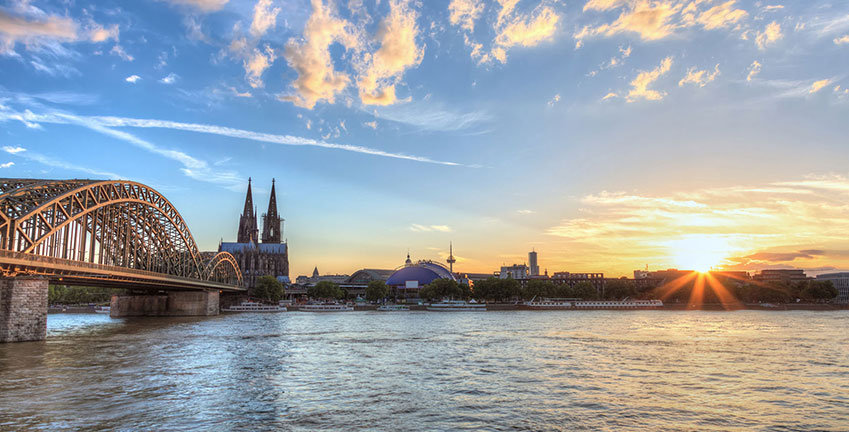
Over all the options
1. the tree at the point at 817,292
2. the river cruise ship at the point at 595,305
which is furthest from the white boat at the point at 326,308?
the tree at the point at 817,292

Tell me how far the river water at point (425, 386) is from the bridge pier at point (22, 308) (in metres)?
2.04

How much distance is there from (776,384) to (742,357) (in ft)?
45.9

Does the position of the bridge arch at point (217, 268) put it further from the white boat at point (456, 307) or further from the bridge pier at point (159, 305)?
the white boat at point (456, 307)

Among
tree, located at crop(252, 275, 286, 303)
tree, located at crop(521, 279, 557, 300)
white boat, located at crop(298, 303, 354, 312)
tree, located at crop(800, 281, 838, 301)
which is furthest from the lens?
tree, located at crop(521, 279, 557, 300)

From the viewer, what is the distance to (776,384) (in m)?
33.2

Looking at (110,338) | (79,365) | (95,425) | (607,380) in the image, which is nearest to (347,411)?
(95,425)

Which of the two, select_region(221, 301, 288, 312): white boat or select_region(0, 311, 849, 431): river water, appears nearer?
select_region(0, 311, 849, 431): river water

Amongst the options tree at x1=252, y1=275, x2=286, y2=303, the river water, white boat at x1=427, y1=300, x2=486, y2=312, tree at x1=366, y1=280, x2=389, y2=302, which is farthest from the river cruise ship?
the river water

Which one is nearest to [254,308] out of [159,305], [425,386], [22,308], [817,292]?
[159,305]

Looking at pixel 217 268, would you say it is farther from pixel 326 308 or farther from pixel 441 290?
pixel 441 290

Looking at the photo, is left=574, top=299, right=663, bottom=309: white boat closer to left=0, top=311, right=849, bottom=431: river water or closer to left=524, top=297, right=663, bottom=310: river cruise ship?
left=524, top=297, right=663, bottom=310: river cruise ship

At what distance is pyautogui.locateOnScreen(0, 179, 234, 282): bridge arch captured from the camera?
185 ft

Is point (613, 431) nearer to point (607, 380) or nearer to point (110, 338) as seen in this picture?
point (607, 380)

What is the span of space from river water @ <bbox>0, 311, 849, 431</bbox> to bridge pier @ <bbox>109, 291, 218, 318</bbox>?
6878 cm
